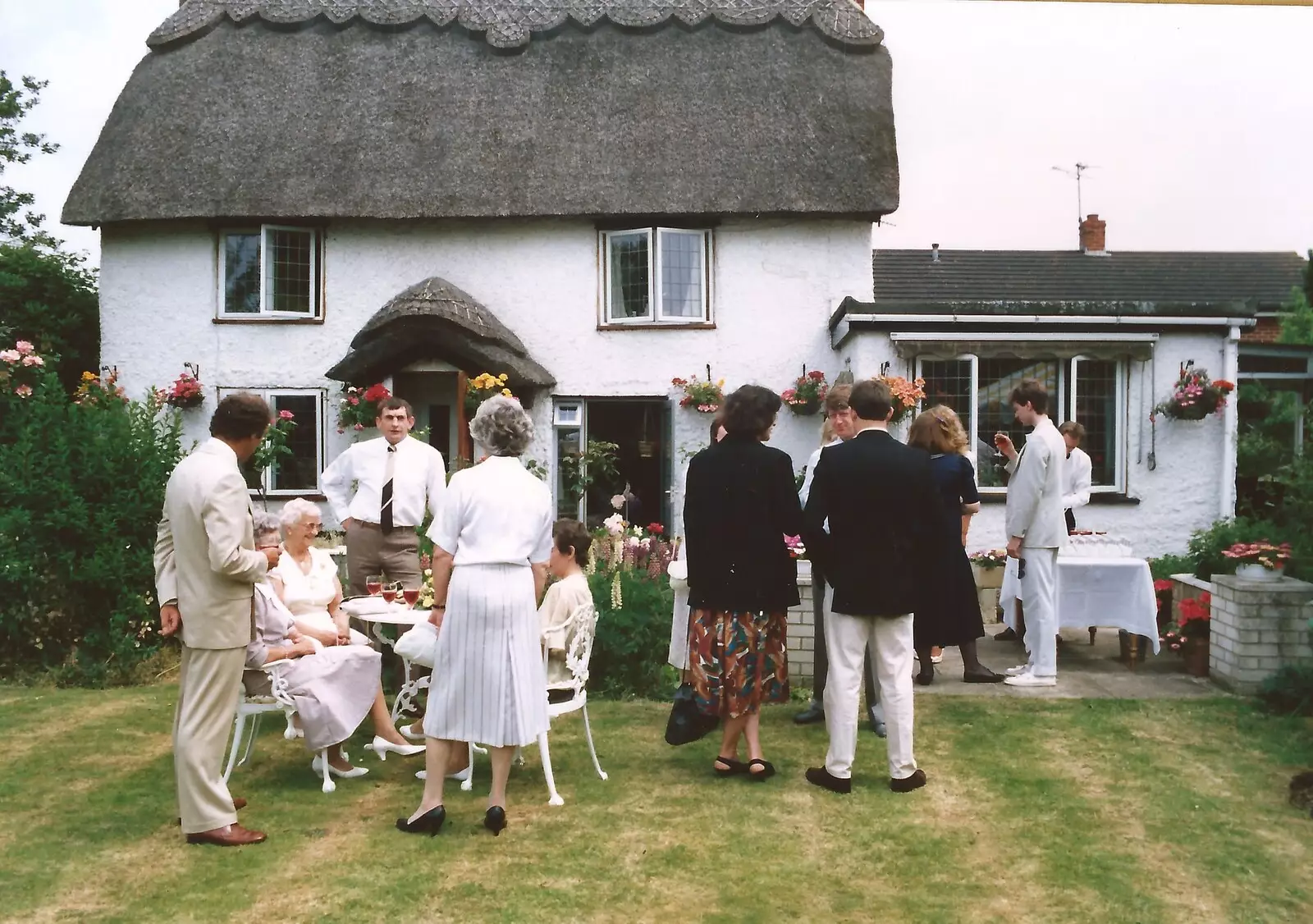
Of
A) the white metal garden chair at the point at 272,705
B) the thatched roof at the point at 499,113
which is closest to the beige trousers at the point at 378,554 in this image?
the white metal garden chair at the point at 272,705

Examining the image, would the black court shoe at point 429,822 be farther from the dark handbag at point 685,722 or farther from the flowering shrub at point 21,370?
the flowering shrub at point 21,370

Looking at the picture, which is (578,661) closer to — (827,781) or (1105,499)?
(827,781)

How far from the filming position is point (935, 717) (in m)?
6.80

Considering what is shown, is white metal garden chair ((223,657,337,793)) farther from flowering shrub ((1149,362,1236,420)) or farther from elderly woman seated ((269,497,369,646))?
flowering shrub ((1149,362,1236,420))

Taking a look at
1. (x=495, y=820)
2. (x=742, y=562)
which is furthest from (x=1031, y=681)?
(x=495, y=820)

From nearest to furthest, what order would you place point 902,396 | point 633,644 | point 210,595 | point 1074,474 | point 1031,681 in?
point 210,595 → point 633,644 → point 1031,681 → point 1074,474 → point 902,396

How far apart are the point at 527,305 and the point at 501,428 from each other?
1030 cm

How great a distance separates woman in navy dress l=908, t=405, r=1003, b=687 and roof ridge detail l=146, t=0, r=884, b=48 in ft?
34.7

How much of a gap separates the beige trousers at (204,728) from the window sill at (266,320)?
1095 cm

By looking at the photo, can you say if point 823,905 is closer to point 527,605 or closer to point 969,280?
point 527,605

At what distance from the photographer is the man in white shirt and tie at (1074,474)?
340 inches

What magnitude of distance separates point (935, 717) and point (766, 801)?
6.54 ft

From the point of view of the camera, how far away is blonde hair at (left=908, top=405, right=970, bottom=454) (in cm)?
706

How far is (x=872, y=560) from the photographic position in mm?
5207
